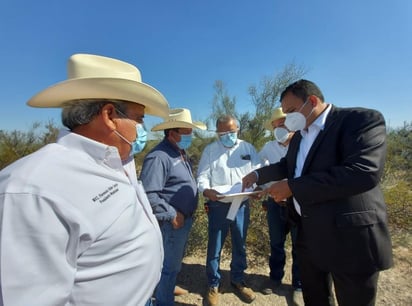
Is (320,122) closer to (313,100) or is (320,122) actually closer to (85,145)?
(313,100)

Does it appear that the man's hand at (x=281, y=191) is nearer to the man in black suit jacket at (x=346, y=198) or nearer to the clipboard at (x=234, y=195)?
the man in black suit jacket at (x=346, y=198)

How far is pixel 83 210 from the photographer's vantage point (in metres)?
0.93

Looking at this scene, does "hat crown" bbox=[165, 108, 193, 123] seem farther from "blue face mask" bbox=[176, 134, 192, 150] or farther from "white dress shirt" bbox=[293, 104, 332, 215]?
"white dress shirt" bbox=[293, 104, 332, 215]

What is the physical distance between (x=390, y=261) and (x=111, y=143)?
7.05 feet

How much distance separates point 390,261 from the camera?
1.89 m

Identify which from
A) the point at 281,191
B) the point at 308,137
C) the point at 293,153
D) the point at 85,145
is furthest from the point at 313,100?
the point at 85,145

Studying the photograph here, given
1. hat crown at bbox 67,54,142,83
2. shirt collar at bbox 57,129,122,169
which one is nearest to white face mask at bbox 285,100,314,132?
hat crown at bbox 67,54,142,83

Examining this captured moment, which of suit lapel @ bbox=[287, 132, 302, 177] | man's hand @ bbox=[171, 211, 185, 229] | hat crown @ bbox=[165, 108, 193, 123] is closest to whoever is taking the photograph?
suit lapel @ bbox=[287, 132, 302, 177]

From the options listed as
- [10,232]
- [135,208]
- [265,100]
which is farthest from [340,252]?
[265,100]

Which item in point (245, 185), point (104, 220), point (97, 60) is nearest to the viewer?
point (104, 220)

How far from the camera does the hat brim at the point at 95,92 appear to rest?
133 cm

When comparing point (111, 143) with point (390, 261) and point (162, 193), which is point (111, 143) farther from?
point (390, 261)

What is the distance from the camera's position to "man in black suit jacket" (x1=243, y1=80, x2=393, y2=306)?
5.93 feet

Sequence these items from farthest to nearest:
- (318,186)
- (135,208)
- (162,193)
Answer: (162,193) < (318,186) < (135,208)
